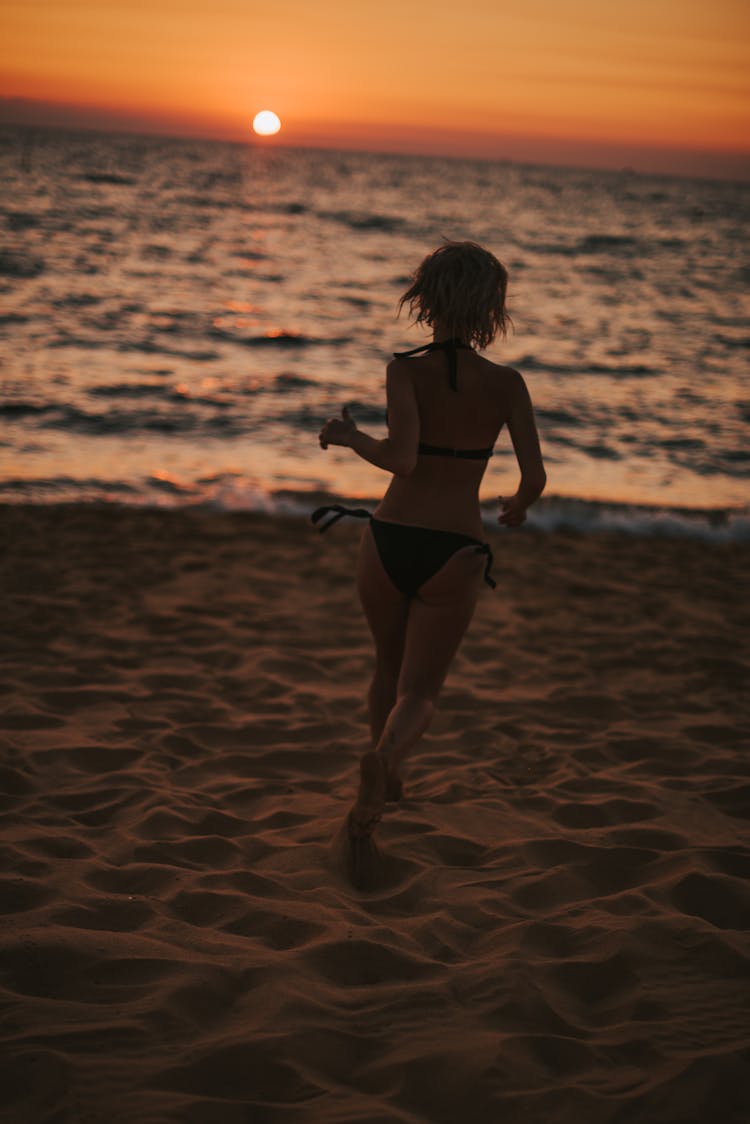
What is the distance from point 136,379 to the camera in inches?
553

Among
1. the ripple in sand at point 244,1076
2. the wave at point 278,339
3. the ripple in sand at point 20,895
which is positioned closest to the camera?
the ripple in sand at point 244,1076

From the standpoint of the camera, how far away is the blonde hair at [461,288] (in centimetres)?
286

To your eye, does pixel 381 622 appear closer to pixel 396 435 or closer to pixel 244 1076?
pixel 396 435

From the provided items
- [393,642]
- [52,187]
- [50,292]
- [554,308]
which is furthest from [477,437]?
[52,187]

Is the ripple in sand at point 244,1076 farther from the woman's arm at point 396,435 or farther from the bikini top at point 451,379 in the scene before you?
the bikini top at point 451,379

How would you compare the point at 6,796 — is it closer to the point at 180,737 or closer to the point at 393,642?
the point at 180,737

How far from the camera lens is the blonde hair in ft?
9.39

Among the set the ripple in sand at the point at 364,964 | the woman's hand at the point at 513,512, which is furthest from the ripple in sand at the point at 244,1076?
the woman's hand at the point at 513,512

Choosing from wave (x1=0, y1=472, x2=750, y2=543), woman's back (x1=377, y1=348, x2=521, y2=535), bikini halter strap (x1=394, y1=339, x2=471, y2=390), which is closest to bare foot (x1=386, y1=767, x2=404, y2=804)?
woman's back (x1=377, y1=348, x2=521, y2=535)

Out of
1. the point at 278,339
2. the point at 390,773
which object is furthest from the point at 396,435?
the point at 278,339

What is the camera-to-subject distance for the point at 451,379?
293 centimetres

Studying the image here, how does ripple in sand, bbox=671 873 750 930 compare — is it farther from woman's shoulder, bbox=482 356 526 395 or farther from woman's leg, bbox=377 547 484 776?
woman's shoulder, bbox=482 356 526 395

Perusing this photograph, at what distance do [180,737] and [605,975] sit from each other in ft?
7.45

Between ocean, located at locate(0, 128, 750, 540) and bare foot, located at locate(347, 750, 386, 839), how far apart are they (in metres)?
5.97
